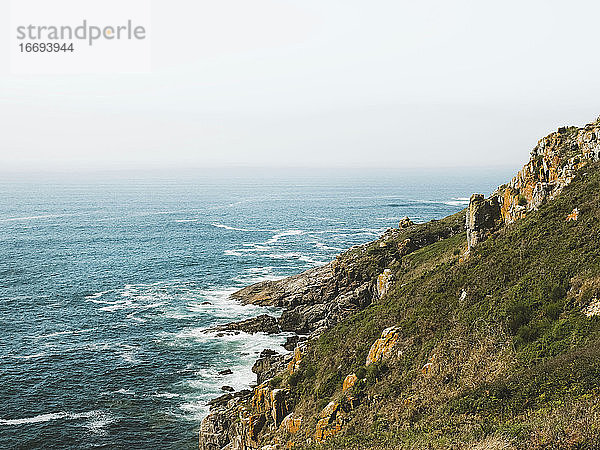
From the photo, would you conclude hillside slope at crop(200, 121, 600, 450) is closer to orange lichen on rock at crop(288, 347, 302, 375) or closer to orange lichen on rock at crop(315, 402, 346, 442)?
orange lichen on rock at crop(315, 402, 346, 442)

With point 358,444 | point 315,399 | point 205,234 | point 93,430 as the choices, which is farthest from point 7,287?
point 358,444

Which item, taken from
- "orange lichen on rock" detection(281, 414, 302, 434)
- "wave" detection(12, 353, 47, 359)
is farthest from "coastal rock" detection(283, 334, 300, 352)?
"wave" detection(12, 353, 47, 359)

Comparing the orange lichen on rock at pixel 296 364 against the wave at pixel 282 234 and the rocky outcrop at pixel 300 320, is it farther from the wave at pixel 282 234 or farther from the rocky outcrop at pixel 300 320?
the wave at pixel 282 234

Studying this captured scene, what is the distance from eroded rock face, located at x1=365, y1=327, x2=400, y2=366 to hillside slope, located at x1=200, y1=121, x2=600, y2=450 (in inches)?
4.1

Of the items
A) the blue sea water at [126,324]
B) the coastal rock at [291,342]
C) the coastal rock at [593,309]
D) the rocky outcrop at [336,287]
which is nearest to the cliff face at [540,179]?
the coastal rock at [593,309]

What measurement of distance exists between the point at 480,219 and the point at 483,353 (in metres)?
21.5

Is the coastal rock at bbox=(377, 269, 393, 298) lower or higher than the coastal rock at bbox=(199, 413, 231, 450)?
higher

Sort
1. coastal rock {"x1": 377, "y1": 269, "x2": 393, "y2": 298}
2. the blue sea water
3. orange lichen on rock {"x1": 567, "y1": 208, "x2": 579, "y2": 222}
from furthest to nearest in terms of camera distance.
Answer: coastal rock {"x1": 377, "y1": 269, "x2": 393, "y2": 298} < the blue sea water < orange lichen on rock {"x1": 567, "y1": 208, "x2": 579, "y2": 222}

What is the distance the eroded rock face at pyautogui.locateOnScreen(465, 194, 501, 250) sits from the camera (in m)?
43.2

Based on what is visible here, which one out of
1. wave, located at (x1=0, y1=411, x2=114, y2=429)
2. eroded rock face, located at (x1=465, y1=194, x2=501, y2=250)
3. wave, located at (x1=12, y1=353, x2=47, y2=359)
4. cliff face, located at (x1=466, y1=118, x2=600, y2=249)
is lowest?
wave, located at (x1=0, y1=411, x2=114, y2=429)

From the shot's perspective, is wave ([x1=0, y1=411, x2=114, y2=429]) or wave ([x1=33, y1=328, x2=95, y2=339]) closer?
wave ([x1=0, y1=411, x2=114, y2=429])

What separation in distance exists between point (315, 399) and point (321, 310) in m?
37.9

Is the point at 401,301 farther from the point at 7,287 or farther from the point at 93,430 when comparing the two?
the point at 7,287

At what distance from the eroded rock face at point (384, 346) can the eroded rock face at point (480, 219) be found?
15.1m
